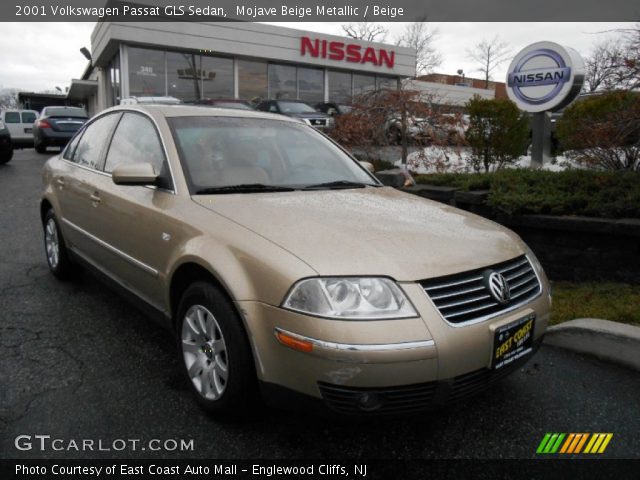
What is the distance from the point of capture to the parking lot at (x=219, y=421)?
245cm

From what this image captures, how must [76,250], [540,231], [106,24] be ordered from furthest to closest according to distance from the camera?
[106,24], [540,231], [76,250]

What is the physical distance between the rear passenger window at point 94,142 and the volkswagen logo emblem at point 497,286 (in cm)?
299

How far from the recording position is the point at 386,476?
2254mm

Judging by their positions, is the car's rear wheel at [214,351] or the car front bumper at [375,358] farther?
the car's rear wheel at [214,351]

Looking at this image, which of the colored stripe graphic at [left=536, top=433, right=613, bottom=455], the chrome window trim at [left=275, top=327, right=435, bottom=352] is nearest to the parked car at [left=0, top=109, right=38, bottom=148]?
the chrome window trim at [left=275, top=327, right=435, bottom=352]

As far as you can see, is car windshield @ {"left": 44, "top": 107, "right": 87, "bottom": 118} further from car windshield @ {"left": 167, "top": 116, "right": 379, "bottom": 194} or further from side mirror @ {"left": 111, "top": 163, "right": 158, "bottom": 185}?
side mirror @ {"left": 111, "top": 163, "right": 158, "bottom": 185}

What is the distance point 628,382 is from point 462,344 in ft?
5.20

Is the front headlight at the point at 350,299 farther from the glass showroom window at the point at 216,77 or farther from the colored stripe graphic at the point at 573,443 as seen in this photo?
the glass showroom window at the point at 216,77

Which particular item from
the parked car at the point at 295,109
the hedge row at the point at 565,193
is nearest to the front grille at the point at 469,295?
the hedge row at the point at 565,193

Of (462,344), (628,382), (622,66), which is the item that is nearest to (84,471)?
(462,344)

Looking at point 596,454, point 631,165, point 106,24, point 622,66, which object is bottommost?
point 596,454

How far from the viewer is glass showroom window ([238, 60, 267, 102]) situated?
77.2ft

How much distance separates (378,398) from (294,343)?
41 cm

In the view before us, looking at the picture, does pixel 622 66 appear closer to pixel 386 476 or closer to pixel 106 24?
pixel 386 476
